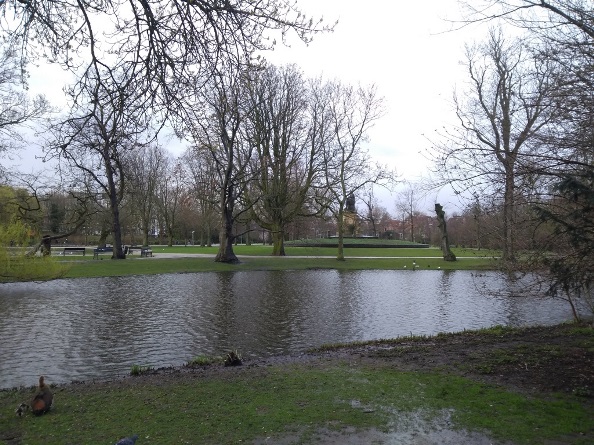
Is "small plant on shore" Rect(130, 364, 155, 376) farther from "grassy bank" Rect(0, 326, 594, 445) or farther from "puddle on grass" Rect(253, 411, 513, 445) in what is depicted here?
"puddle on grass" Rect(253, 411, 513, 445)

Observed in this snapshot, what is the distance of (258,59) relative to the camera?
5.78 meters

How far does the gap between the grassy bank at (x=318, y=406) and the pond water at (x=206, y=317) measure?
61.5 inches

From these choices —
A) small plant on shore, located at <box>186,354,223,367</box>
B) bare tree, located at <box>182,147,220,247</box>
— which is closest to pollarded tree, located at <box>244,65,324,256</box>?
bare tree, located at <box>182,147,220,247</box>

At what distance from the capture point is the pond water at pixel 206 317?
30.0 ft

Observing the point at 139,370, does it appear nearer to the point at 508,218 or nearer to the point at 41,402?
the point at 41,402

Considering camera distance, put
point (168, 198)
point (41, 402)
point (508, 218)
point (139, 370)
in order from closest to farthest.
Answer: point (41, 402) → point (508, 218) → point (139, 370) → point (168, 198)

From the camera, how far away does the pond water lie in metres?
9.14

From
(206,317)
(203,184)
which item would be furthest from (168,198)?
(206,317)

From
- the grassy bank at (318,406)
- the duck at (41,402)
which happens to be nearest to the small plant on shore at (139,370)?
the grassy bank at (318,406)

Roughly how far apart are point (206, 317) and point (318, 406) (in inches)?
325

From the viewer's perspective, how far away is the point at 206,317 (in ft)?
43.5

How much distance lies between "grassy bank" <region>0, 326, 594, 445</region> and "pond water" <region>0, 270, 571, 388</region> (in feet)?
5.13

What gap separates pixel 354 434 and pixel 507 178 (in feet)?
14.7

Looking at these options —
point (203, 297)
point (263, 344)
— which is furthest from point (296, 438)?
point (203, 297)
